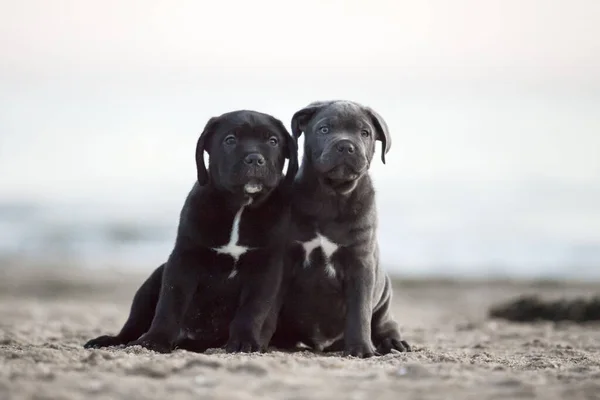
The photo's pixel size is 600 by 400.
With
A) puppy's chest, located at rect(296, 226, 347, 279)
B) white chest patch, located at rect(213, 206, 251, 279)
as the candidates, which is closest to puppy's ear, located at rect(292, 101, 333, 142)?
puppy's chest, located at rect(296, 226, 347, 279)

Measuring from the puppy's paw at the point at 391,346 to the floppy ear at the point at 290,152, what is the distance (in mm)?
1471

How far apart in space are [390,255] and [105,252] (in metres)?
8.00

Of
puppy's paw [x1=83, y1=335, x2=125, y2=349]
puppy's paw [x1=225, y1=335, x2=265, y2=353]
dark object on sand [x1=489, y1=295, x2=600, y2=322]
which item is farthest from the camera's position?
dark object on sand [x1=489, y1=295, x2=600, y2=322]

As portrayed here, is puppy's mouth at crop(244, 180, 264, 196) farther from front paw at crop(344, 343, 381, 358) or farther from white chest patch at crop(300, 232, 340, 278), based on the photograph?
front paw at crop(344, 343, 381, 358)

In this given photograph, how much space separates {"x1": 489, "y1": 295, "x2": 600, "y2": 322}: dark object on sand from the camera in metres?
13.4

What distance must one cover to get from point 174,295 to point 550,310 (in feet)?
23.8

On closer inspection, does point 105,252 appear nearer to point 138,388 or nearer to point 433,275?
point 433,275

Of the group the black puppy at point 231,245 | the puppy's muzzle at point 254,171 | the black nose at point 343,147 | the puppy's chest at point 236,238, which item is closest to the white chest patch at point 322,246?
the black puppy at point 231,245

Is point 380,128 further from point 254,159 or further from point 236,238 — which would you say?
point 236,238

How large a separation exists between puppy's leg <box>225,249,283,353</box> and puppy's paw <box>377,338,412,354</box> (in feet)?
3.12

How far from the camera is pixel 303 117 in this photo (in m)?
8.10

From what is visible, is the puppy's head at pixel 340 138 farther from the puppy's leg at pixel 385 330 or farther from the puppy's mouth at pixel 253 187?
the puppy's leg at pixel 385 330

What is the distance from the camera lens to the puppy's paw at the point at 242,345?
24.0ft

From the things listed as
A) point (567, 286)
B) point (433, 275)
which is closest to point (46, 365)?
point (567, 286)
